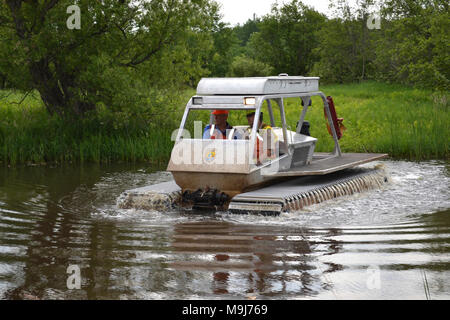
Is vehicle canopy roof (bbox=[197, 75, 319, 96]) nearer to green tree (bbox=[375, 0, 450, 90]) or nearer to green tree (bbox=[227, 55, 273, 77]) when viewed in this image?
green tree (bbox=[375, 0, 450, 90])

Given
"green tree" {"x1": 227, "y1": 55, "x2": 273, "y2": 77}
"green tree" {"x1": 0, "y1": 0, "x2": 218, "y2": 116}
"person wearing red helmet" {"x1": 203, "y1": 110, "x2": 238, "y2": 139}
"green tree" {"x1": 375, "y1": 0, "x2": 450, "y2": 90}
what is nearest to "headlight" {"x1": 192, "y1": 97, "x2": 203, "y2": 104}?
"person wearing red helmet" {"x1": 203, "y1": 110, "x2": 238, "y2": 139}

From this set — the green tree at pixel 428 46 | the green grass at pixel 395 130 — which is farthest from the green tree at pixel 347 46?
the green grass at pixel 395 130

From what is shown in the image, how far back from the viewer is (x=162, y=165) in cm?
1838

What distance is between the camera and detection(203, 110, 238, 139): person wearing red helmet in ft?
40.3

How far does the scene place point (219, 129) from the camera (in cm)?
1267

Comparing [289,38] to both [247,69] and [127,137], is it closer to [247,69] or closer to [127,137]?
[247,69]

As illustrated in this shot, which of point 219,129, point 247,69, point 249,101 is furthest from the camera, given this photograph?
point 247,69

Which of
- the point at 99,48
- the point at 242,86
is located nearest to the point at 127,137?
the point at 99,48

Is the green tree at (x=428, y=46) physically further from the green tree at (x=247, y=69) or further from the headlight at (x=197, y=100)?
the green tree at (x=247, y=69)

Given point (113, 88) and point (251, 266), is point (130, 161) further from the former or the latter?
point (251, 266)

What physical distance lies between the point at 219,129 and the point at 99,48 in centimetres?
861

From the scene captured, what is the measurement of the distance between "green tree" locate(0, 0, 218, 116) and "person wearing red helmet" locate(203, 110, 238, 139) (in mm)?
7363

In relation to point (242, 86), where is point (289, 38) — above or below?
above

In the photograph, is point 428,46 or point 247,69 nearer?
point 428,46
